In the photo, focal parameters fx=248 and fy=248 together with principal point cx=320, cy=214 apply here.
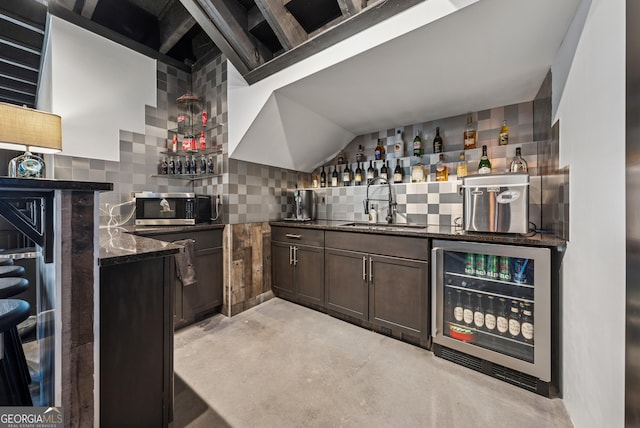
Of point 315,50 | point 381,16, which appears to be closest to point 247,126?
point 315,50

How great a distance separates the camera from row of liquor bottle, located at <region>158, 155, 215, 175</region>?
2693 mm

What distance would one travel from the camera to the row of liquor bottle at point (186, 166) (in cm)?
269

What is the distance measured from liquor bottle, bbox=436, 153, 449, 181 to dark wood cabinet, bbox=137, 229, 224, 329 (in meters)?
2.29

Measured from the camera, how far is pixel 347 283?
91.7 inches

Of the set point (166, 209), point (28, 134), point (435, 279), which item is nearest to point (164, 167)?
point (166, 209)

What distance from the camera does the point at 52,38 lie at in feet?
6.79

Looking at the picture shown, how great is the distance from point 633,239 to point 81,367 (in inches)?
73.4

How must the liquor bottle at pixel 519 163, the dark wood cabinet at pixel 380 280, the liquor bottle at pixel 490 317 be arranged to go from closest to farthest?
the liquor bottle at pixel 490 317 < the dark wood cabinet at pixel 380 280 < the liquor bottle at pixel 519 163

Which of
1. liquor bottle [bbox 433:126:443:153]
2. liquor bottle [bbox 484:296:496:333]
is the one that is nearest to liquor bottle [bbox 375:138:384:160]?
liquor bottle [bbox 433:126:443:153]

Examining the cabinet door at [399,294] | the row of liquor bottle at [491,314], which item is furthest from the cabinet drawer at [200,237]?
the row of liquor bottle at [491,314]

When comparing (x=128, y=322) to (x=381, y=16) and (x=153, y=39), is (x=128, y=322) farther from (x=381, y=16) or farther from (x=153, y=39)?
(x=153, y=39)

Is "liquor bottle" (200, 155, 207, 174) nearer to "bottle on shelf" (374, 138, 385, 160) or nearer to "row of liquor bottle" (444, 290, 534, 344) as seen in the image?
"bottle on shelf" (374, 138, 385, 160)

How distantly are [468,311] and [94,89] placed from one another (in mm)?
3669

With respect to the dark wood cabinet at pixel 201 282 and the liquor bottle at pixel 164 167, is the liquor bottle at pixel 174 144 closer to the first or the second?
the liquor bottle at pixel 164 167
